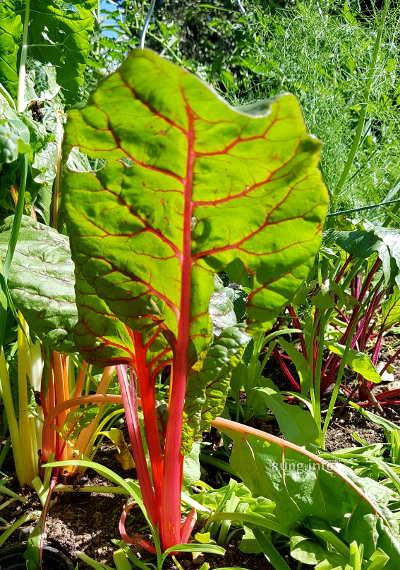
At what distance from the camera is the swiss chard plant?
23.0 inches

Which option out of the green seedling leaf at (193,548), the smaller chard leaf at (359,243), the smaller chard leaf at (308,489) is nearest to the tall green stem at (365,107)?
the smaller chard leaf at (359,243)

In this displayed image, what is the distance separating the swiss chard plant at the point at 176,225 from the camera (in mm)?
585

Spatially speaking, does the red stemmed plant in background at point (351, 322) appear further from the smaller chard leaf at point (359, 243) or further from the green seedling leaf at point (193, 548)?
the green seedling leaf at point (193, 548)

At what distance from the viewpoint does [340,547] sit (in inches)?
34.3

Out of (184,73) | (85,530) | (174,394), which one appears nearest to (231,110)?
(184,73)

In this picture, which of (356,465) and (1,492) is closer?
(1,492)

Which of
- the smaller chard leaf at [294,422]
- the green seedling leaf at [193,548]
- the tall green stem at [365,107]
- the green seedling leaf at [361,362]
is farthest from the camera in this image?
the tall green stem at [365,107]

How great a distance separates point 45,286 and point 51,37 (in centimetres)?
71

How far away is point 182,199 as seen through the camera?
667 mm

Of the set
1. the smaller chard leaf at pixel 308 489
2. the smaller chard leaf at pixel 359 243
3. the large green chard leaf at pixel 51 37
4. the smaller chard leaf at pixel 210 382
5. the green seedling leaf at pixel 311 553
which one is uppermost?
the large green chard leaf at pixel 51 37

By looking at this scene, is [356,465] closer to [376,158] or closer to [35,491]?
[35,491]

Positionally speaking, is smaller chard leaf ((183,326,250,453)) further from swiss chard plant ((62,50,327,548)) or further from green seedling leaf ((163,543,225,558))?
green seedling leaf ((163,543,225,558))

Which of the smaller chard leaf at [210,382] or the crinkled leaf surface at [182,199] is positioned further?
the smaller chard leaf at [210,382]

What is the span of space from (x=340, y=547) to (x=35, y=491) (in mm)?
572
